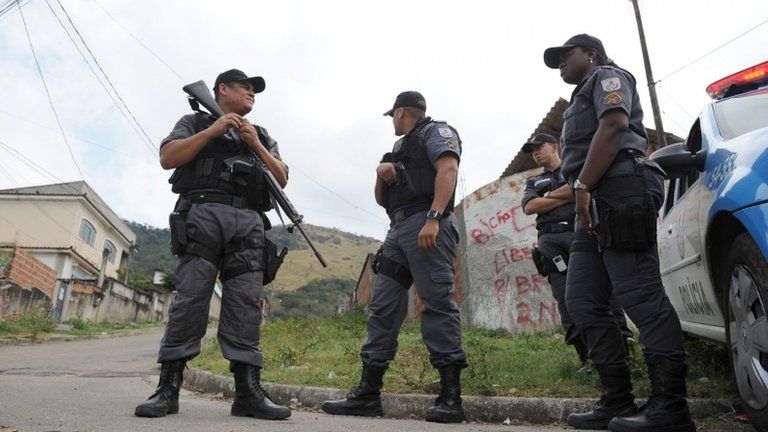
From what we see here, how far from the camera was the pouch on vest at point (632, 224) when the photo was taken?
2440mm

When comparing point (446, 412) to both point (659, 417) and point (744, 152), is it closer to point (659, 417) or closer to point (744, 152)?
point (659, 417)

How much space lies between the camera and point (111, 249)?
1383 inches

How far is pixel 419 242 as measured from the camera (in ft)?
10.2

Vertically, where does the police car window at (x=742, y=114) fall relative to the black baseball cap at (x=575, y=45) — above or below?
below

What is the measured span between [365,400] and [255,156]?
1493mm

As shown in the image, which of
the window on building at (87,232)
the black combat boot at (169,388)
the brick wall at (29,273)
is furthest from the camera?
the window on building at (87,232)

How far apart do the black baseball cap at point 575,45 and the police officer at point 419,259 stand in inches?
27.6

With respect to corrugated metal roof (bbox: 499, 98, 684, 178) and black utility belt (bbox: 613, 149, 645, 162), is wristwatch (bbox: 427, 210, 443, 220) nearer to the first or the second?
black utility belt (bbox: 613, 149, 645, 162)

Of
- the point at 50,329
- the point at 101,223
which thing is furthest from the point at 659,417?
the point at 101,223

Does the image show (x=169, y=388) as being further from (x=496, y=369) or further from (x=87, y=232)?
(x=87, y=232)

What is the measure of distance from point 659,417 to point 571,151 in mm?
1284

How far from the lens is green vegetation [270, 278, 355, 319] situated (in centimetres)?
4959

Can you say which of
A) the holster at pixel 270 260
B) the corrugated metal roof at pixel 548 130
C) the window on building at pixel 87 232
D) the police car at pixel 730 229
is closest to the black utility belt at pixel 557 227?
the police car at pixel 730 229

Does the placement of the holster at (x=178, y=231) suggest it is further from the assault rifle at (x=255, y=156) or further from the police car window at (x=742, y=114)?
the police car window at (x=742, y=114)
